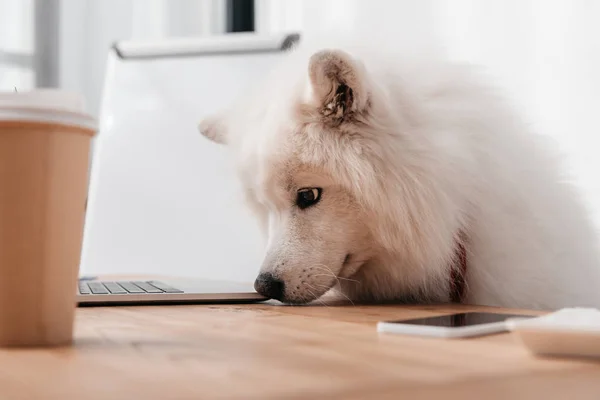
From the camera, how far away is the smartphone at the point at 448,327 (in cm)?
67

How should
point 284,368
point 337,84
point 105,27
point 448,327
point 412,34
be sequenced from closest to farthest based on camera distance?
point 284,368
point 448,327
point 337,84
point 412,34
point 105,27

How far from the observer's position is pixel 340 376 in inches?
18.7

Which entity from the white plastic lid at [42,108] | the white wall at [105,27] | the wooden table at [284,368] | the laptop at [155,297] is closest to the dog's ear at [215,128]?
the laptop at [155,297]

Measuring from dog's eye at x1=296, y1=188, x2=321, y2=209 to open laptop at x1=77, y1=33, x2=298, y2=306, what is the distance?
2.74 feet

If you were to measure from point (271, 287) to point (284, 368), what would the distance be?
0.76m

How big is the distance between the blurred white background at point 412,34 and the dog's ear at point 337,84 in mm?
322

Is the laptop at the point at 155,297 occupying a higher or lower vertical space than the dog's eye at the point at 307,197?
lower

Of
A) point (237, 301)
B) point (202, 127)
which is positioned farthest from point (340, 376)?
point (202, 127)

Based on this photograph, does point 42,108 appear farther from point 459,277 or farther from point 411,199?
point 459,277

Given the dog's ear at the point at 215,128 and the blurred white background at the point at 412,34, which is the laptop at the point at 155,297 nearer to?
the dog's ear at the point at 215,128

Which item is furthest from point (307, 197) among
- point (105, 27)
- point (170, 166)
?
point (105, 27)

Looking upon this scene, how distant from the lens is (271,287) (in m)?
1.26

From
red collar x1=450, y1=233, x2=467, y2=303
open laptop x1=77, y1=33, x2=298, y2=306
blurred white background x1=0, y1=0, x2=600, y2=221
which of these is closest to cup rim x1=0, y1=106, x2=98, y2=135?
red collar x1=450, y1=233, x2=467, y2=303

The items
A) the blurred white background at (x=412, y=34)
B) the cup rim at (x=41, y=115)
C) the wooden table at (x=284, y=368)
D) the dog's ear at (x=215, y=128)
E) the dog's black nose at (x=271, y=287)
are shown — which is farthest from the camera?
the blurred white background at (x=412, y=34)
